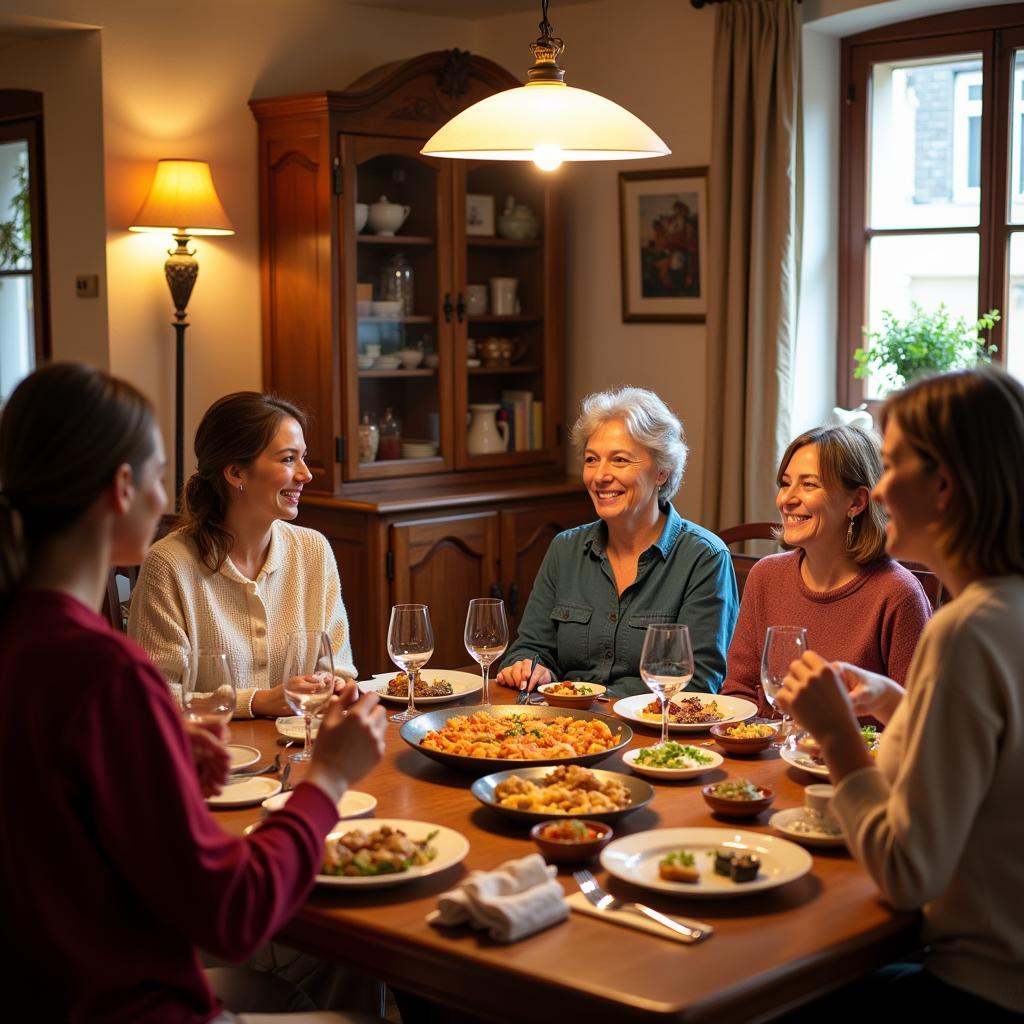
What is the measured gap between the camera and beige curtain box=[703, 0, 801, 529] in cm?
447

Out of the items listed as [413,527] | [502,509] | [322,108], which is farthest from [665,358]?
[322,108]

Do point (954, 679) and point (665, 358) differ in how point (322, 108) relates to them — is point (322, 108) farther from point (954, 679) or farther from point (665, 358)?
point (954, 679)

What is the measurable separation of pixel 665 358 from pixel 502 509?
2.69ft

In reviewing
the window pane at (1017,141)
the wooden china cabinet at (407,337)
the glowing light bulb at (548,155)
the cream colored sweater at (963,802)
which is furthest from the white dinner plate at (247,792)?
the window pane at (1017,141)

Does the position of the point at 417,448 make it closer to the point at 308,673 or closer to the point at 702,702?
the point at 702,702

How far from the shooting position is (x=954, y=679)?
1.58 meters

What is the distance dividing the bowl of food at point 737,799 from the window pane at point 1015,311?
283 cm

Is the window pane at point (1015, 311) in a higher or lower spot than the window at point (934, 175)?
lower

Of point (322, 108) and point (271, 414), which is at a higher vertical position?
point (322, 108)

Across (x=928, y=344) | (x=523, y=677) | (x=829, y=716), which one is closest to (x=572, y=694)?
(x=523, y=677)

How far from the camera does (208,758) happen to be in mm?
1729

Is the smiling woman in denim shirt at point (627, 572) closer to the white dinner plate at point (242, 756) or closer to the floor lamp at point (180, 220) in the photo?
the white dinner plate at point (242, 756)

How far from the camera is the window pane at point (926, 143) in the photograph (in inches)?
175

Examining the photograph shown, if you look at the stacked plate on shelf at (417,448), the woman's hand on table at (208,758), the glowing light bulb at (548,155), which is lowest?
the woman's hand on table at (208,758)
